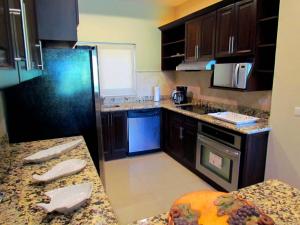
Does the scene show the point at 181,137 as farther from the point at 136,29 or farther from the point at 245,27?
the point at 136,29

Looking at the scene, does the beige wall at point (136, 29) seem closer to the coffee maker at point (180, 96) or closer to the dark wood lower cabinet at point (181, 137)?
the coffee maker at point (180, 96)

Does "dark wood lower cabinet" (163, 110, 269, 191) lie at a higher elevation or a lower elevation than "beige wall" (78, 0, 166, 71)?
lower

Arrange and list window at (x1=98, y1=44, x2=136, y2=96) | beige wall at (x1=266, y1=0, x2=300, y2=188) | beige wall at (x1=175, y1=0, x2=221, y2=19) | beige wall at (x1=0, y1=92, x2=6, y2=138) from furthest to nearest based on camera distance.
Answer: window at (x1=98, y1=44, x2=136, y2=96)
beige wall at (x1=175, y1=0, x2=221, y2=19)
beige wall at (x1=266, y1=0, x2=300, y2=188)
beige wall at (x1=0, y1=92, x2=6, y2=138)

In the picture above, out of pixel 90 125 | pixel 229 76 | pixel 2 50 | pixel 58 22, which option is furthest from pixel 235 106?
pixel 2 50

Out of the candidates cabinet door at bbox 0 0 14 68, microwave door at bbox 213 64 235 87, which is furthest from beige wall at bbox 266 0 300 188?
cabinet door at bbox 0 0 14 68

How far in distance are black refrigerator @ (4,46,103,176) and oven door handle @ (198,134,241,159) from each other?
5.04 feet

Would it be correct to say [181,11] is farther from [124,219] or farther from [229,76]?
[124,219]

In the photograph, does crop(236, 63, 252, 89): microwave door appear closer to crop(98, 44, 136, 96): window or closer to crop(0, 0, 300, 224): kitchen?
crop(0, 0, 300, 224): kitchen

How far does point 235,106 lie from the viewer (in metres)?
3.29

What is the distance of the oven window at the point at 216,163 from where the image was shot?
2588mm

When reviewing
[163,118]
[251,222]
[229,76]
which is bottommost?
[163,118]

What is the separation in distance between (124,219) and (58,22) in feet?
6.82

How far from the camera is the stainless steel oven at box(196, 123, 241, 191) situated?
2461 millimetres

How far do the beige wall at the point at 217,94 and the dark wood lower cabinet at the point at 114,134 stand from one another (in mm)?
1487
